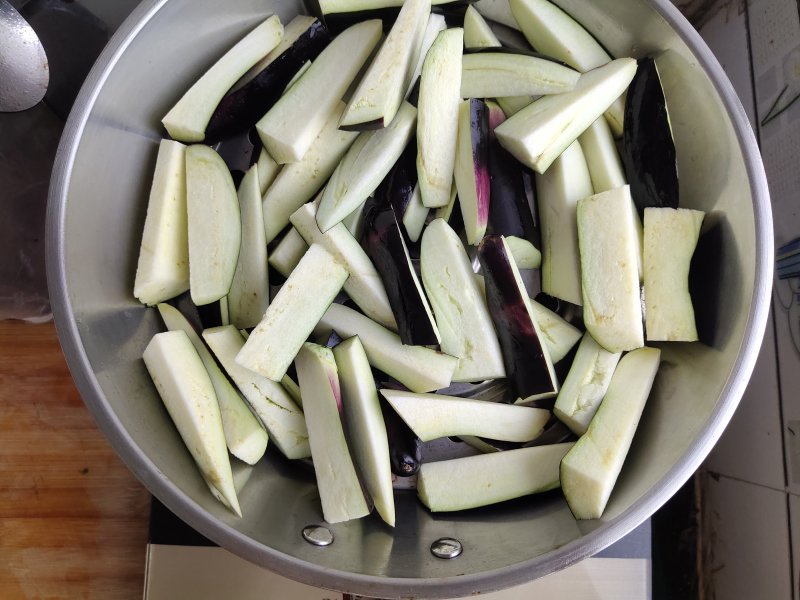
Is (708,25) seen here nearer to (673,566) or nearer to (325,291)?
(325,291)

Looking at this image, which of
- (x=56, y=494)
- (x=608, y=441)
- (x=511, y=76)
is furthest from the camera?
(x=56, y=494)

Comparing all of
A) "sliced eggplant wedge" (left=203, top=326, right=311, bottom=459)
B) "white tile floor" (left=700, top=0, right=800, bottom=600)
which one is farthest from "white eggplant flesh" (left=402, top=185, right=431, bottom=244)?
"white tile floor" (left=700, top=0, right=800, bottom=600)

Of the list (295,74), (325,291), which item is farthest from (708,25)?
(325,291)

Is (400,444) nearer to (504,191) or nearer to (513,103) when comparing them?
(504,191)

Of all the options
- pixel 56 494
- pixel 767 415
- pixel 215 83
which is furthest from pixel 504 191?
pixel 56 494

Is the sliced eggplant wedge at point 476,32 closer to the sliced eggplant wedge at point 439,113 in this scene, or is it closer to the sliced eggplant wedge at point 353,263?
the sliced eggplant wedge at point 439,113

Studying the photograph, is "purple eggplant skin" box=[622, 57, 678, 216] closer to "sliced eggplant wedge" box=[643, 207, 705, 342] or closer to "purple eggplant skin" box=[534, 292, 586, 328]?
"sliced eggplant wedge" box=[643, 207, 705, 342]

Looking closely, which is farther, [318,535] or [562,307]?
[562,307]
